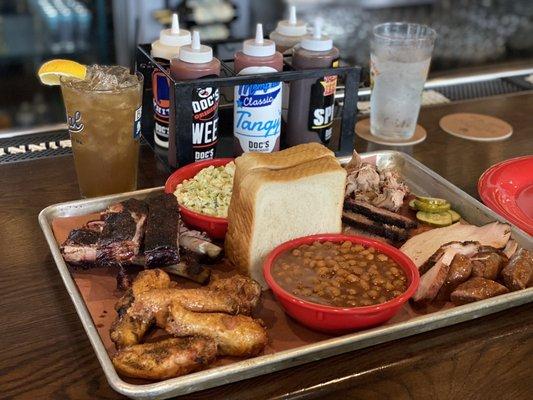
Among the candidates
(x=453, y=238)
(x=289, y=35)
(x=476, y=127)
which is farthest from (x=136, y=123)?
(x=476, y=127)

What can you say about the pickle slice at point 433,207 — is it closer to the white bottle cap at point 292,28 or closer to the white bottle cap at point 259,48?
the white bottle cap at point 259,48

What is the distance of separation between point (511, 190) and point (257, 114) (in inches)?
27.2

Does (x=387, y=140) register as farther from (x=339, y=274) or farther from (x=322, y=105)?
(x=339, y=274)

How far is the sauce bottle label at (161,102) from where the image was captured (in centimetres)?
177

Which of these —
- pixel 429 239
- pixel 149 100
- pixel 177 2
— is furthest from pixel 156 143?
pixel 177 2

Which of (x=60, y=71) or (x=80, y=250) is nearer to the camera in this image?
(x=80, y=250)

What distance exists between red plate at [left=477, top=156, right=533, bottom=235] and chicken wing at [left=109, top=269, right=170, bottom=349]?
851 millimetres

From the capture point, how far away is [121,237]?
1.34 m

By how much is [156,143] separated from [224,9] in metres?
2.20

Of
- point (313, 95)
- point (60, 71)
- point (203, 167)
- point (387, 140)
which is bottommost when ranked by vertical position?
point (387, 140)

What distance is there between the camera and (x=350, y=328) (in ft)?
3.94

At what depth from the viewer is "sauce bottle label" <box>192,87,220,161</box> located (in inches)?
64.7

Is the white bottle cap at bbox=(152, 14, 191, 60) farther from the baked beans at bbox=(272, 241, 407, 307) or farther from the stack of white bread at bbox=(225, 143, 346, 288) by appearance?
the baked beans at bbox=(272, 241, 407, 307)

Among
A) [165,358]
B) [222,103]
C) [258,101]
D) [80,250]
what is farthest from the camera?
[222,103]
